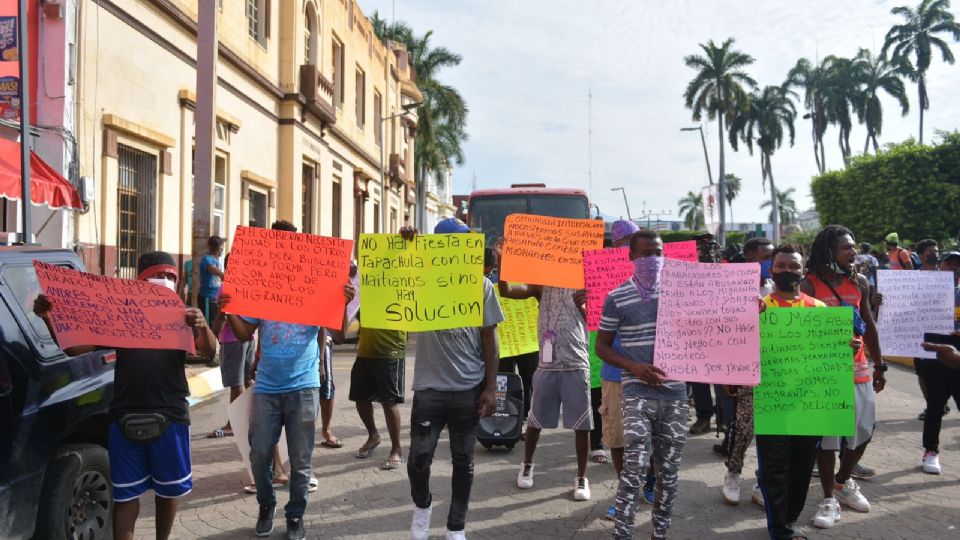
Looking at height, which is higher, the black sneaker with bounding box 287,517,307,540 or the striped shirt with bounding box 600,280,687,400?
the striped shirt with bounding box 600,280,687,400

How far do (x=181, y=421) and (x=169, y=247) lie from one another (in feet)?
34.4

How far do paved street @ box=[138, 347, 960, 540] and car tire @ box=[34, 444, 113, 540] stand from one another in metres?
0.71

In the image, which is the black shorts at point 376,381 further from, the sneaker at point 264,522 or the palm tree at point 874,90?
the palm tree at point 874,90

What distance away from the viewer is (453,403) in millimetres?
4297

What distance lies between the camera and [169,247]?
43.5 ft

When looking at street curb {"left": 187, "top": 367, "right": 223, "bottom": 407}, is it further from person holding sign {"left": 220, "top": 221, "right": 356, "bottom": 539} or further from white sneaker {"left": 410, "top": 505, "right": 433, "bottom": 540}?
white sneaker {"left": 410, "top": 505, "right": 433, "bottom": 540}

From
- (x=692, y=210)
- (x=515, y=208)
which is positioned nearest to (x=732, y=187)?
(x=692, y=210)

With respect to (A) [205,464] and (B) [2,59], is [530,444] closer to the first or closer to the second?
(A) [205,464]

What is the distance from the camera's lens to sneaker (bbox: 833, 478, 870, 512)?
5.11 metres

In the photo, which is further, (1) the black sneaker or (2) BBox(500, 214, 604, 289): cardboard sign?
(2) BBox(500, 214, 604, 289): cardboard sign

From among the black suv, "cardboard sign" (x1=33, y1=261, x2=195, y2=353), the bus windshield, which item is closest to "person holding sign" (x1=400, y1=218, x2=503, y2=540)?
"cardboard sign" (x1=33, y1=261, x2=195, y2=353)

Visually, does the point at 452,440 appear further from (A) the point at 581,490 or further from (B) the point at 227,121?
(B) the point at 227,121

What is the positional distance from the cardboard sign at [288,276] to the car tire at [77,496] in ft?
3.53

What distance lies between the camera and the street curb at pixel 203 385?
939 centimetres
